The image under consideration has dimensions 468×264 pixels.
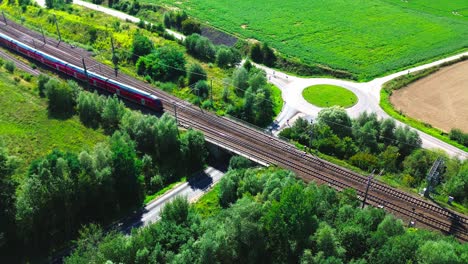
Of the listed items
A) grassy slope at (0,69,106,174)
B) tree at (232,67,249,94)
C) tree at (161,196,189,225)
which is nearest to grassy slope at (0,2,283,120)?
tree at (232,67,249,94)

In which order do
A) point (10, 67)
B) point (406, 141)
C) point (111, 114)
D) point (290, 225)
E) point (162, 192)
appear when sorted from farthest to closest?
1. point (10, 67)
2. point (111, 114)
3. point (406, 141)
4. point (162, 192)
5. point (290, 225)

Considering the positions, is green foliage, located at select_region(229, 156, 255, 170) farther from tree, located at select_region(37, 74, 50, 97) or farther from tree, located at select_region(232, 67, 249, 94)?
tree, located at select_region(37, 74, 50, 97)

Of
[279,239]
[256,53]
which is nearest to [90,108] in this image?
[279,239]

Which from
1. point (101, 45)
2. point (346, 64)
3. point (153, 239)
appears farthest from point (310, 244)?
point (101, 45)

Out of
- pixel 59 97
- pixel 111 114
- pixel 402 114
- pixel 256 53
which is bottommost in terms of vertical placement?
pixel 402 114

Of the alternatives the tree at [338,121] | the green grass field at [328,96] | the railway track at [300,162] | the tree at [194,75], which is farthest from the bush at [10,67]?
the tree at [338,121]

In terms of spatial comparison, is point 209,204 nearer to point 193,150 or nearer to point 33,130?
point 193,150

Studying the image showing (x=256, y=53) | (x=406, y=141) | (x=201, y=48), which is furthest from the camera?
(x=256, y=53)
